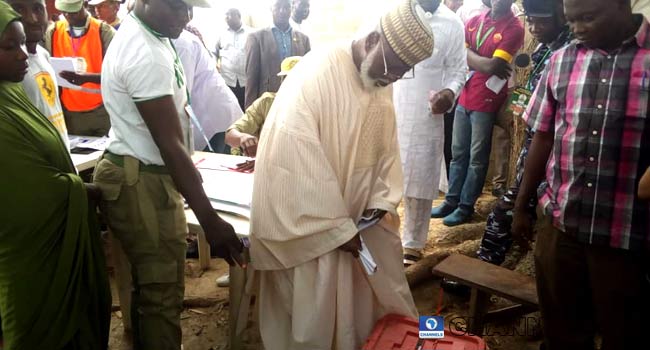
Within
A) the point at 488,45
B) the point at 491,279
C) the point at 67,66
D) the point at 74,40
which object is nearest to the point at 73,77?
the point at 67,66

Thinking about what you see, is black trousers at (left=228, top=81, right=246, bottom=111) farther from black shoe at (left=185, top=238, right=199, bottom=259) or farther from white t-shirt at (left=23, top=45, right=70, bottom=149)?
white t-shirt at (left=23, top=45, right=70, bottom=149)

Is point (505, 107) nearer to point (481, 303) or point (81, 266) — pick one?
point (481, 303)

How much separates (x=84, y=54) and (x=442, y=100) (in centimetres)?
253

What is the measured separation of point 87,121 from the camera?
3.42 metres

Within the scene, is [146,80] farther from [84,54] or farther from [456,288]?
[456,288]

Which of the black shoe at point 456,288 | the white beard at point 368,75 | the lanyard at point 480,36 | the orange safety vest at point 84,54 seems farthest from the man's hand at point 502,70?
the orange safety vest at point 84,54

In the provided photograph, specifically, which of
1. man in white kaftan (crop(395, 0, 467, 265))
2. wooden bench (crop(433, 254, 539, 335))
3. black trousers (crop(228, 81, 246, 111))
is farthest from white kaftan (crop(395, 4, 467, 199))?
black trousers (crop(228, 81, 246, 111))

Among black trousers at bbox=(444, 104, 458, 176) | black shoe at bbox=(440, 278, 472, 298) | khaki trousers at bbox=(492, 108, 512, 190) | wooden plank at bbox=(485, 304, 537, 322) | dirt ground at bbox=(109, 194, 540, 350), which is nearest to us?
dirt ground at bbox=(109, 194, 540, 350)

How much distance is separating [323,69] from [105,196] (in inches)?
38.7

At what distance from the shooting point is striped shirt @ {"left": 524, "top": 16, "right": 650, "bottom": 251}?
5.20 ft

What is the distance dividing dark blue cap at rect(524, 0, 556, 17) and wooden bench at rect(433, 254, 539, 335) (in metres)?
1.34

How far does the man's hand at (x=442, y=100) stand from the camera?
10.6ft

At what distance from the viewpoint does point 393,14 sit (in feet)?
5.57

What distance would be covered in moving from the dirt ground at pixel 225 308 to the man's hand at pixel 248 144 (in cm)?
106
